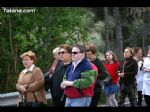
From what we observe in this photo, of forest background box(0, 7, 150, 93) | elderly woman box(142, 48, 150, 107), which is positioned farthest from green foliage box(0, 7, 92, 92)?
elderly woman box(142, 48, 150, 107)

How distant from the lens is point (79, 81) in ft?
22.6

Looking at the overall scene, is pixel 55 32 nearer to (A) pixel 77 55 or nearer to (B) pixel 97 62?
(B) pixel 97 62

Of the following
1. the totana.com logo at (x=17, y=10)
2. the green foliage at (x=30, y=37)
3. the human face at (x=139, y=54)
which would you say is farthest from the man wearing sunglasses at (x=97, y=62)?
the human face at (x=139, y=54)

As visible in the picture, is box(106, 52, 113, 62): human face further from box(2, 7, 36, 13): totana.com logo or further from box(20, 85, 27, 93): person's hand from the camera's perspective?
box(20, 85, 27, 93): person's hand

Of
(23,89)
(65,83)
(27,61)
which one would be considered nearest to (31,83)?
(23,89)

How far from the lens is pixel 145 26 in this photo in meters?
9.93

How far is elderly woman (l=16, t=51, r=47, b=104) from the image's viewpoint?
25.3 ft

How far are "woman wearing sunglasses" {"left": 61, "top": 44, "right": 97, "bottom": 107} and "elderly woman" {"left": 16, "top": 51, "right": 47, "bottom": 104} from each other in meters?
0.72

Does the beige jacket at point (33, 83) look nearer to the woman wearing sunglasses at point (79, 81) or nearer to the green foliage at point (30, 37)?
the woman wearing sunglasses at point (79, 81)

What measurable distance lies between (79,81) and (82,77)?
0.33ft

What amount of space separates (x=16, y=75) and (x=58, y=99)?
4.81ft

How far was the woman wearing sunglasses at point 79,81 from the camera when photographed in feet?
22.7
